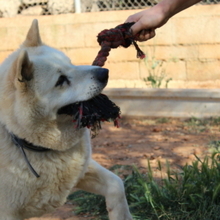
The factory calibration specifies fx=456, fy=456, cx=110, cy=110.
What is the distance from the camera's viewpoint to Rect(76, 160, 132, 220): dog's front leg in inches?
129

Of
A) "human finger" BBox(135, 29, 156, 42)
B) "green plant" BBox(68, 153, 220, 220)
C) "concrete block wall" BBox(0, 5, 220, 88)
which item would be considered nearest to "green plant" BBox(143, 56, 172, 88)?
"concrete block wall" BBox(0, 5, 220, 88)

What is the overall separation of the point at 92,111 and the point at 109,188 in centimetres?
65

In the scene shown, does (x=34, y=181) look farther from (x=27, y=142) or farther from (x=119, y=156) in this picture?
(x=119, y=156)

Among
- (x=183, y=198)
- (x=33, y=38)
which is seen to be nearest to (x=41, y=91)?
(x=33, y=38)

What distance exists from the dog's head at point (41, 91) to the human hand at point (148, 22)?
2.12ft

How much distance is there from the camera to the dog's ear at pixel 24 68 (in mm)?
2811

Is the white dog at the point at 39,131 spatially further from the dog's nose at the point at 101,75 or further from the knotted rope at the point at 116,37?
the knotted rope at the point at 116,37

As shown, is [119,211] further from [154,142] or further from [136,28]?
[154,142]

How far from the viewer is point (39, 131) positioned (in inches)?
119

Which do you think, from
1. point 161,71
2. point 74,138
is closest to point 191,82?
point 161,71

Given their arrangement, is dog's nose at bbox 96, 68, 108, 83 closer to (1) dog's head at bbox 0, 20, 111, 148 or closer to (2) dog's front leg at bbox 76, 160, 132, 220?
(1) dog's head at bbox 0, 20, 111, 148

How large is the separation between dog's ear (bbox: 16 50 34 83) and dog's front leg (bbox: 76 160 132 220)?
0.84 meters

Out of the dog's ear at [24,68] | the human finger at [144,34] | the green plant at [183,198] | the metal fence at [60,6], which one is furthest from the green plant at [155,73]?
the dog's ear at [24,68]

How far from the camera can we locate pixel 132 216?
3.49 m
